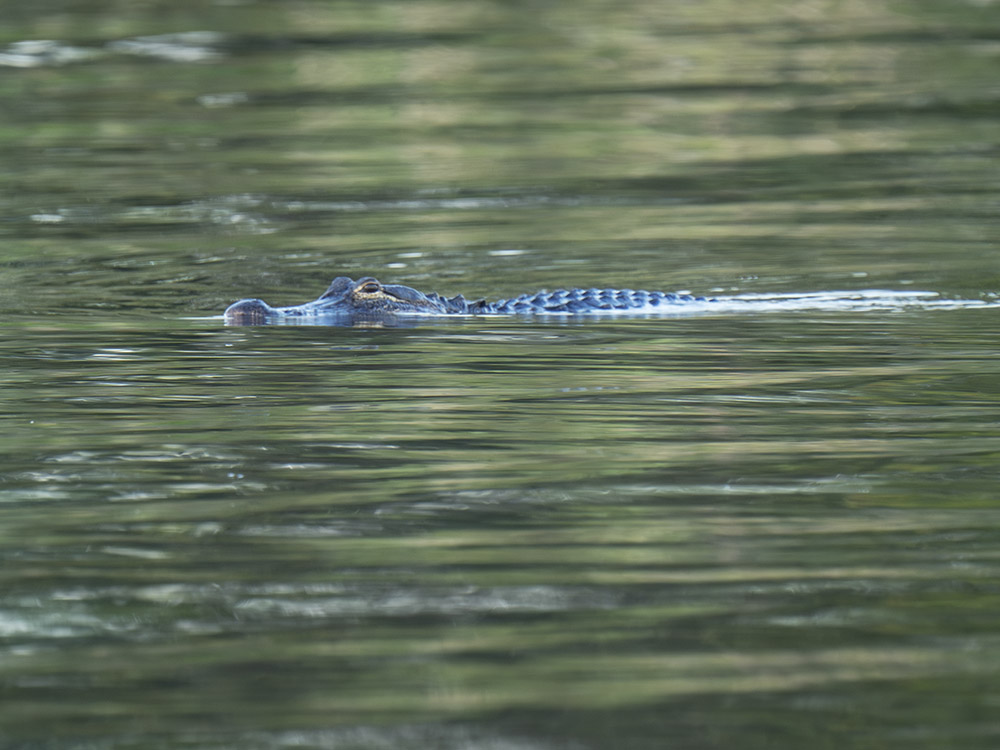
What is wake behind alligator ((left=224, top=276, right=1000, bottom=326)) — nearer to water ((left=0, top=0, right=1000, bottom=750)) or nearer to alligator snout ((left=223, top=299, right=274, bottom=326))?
water ((left=0, top=0, right=1000, bottom=750))

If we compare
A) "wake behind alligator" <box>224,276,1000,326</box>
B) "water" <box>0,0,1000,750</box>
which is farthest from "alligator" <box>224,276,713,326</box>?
"water" <box>0,0,1000,750</box>

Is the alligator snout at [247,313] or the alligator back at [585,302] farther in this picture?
the alligator back at [585,302]

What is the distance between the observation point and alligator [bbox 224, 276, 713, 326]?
405 inches

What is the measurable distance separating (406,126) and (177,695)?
50.1 feet

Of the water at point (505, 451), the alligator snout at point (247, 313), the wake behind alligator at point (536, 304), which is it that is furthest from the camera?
the wake behind alligator at point (536, 304)

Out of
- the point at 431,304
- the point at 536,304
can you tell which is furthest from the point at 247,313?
the point at 536,304

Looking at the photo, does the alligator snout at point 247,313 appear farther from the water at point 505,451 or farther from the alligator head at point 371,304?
the alligator head at point 371,304

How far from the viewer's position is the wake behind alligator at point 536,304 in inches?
404

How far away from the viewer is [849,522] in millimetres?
5090

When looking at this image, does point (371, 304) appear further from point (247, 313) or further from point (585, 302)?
point (585, 302)

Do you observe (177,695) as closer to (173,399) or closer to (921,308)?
(173,399)

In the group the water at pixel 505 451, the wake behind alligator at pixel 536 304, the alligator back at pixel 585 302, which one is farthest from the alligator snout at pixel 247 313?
the alligator back at pixel 585 302

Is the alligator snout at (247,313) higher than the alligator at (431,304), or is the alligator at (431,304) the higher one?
the alligator snout at (247,313)

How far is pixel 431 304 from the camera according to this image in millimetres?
10422
